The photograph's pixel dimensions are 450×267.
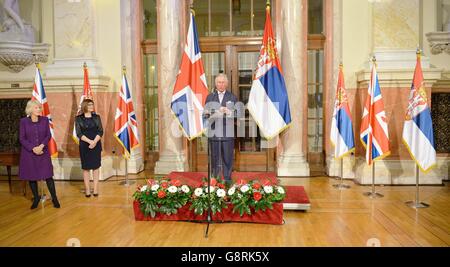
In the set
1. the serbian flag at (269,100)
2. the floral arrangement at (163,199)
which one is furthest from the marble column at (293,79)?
the floral arrangement at (163,199)

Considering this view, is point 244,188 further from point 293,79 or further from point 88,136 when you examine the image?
point 293,79

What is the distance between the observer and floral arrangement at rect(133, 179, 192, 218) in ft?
14.7

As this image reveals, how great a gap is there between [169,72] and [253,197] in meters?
3.81

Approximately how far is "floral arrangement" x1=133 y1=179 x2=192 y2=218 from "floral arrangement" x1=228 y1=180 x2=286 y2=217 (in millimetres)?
543

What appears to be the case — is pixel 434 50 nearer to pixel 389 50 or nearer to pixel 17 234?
pixel 389 50

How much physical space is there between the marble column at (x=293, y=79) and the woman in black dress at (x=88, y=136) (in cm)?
332

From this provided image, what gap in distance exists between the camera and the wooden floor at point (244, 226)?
155 inches

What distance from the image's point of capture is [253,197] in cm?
439

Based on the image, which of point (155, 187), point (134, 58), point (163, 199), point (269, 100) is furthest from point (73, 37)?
point (163, 199)

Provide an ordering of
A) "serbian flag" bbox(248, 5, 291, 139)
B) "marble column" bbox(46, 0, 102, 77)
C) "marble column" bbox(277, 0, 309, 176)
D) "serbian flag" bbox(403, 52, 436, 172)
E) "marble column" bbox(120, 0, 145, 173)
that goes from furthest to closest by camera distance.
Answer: "marble column" bbox(120, 0, 145, 173), "marble column" bbox(277, 0, 309, 176), "marble column" bbox(46, 0, 102, 77), "serbian flag" bbox(248, 5, 291, 139), "serbian flag" bbox(403, 52, 436, 172)

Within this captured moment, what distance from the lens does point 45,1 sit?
294 inches

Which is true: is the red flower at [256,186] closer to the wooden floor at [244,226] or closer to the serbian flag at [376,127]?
the wooden floor at [244,226]

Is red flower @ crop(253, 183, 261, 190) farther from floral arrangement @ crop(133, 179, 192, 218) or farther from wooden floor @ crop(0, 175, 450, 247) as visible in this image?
floral arrangement @ crop(133, 179, 192, 218)

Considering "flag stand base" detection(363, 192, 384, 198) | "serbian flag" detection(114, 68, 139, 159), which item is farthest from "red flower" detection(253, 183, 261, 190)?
"serbian flag" detection(114, 68, 139, 159)
